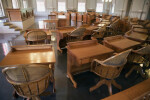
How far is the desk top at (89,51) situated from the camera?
5.68ft

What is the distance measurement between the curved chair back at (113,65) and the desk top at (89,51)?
24 centimetres

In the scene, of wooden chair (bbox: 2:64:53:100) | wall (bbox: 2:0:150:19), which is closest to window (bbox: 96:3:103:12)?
wall (bbox: 2:0:150:19)

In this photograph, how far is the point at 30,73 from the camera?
1.10m

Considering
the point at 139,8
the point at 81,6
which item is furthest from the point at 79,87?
the point at 81,6

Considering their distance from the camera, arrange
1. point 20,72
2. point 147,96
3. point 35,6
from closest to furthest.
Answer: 1. point 147,96
2. point 20,72
3. point 35,6

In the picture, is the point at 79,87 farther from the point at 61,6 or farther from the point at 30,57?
the point at 61,6

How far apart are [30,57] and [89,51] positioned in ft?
3.22

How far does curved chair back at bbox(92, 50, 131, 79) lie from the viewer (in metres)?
1.49

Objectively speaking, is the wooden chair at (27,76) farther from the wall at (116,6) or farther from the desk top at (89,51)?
the wall at (116,6)

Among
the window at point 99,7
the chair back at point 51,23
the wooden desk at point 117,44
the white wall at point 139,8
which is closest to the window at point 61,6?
the window at point 99,7

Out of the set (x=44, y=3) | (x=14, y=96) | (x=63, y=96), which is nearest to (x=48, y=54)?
(x=63, y=96)

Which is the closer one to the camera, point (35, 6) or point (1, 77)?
point (1, 77)

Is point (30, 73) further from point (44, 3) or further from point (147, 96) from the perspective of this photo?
point (44, 3)

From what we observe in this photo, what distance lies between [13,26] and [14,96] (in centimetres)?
543
